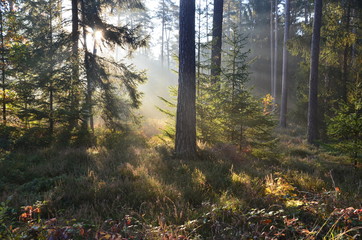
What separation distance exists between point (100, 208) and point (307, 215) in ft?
11.7

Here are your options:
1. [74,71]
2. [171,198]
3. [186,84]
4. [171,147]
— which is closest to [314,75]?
[186,84]

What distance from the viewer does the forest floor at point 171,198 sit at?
2826 millimetres

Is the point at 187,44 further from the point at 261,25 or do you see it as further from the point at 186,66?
the point at 261,25

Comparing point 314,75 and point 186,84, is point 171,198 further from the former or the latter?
point 314,75

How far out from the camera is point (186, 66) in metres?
6.55

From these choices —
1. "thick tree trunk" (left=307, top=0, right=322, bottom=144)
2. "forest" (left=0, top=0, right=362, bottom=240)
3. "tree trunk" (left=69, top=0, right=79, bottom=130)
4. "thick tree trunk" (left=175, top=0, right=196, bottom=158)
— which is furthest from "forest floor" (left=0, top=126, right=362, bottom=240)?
"thick tree trunk" (left=307, top=0, right=322, bottom=144)

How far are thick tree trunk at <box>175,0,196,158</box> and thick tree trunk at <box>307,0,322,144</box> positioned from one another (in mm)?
8176

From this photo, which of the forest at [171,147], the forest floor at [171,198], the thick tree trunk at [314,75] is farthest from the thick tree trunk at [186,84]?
the thick tree trunk at [314,75]

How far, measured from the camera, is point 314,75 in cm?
1133

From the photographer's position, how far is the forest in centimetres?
316

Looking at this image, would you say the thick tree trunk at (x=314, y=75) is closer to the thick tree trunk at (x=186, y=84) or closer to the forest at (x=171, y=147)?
the forest at (x=171, y=147)

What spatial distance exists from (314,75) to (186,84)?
8.63 m

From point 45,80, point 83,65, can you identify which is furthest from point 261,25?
point 45,80

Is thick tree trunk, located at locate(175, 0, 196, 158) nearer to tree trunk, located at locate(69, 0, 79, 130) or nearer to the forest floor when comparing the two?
the forest floor
